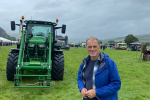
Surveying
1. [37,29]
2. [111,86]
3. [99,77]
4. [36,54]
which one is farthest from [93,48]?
[37,29]

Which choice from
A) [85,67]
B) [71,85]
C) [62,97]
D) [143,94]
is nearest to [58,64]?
[71,85]

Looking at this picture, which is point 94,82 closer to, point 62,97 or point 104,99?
point 104,99

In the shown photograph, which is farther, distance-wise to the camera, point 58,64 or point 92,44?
point 58,64

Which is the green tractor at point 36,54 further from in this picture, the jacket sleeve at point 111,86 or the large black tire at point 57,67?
the jacket sleeve at point 111,86

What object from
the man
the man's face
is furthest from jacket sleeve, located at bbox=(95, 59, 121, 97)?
the man's face

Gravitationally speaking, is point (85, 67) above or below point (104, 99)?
above

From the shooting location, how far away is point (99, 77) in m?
2.09

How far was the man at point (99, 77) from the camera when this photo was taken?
2.06 m

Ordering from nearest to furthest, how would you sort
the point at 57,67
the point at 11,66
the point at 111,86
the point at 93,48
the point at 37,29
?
the point at 111,86
the point at 93,48
the point at 11,66
the point at 57,67
the point at 37,29

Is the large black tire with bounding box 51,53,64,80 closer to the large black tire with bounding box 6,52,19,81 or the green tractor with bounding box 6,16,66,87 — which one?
the green tractor with bounding box 6,16,66,87

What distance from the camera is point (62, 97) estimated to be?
4.70 meters

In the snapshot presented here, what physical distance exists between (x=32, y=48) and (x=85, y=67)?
14.4ft

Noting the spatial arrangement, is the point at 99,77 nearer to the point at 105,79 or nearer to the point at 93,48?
the point at 105,79

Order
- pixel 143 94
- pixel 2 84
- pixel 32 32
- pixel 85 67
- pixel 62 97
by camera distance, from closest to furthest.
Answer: pixel 85 67 → pixel 62 97 → pixel 143 94 → pixel 2 84 → pixel 32 32
